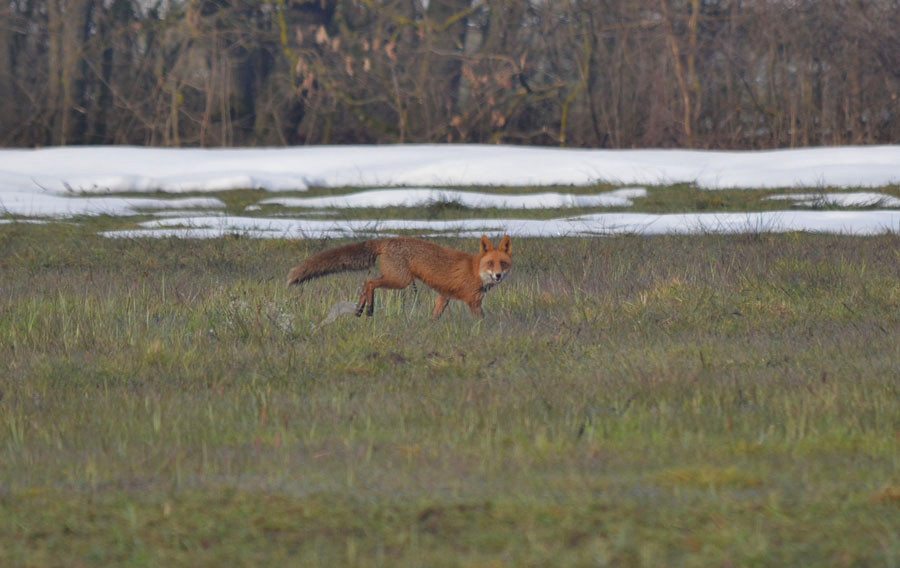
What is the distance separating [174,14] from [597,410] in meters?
26.1

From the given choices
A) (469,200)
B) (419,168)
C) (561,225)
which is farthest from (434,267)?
(419,168)

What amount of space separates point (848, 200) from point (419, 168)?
31.1 ft

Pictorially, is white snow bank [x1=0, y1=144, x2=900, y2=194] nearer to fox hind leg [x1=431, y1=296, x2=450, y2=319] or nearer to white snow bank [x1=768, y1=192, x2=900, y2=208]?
white snow bank [x1=768, y1=192, x2=900, y2=208]

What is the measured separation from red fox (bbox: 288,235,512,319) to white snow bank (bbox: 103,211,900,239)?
4.91 meters

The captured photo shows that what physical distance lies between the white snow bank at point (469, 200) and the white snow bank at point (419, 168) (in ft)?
6.94

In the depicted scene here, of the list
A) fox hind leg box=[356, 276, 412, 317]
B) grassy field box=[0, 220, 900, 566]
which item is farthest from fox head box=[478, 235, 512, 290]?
fox hind leg box=[356, 276, 412, 317]

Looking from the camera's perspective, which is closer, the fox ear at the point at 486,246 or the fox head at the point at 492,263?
the fox head at the point at 492,263

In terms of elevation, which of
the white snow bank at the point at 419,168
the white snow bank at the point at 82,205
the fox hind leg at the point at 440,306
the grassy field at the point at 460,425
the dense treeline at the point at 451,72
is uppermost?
the dense treeline at the point at 451,72

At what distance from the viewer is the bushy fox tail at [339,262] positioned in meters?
8.26

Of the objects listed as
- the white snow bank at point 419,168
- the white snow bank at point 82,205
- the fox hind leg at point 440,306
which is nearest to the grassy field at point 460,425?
the fox hind leg at point 440,306

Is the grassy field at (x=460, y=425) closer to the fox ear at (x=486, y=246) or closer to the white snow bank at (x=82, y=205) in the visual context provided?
the fox ear at (x=486, y=246)

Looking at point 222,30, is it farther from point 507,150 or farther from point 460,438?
point 460,438

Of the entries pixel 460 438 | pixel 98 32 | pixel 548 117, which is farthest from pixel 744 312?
pixel 98 32

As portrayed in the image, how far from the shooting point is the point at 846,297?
8.54 metres
